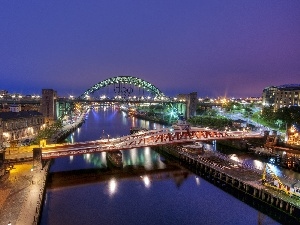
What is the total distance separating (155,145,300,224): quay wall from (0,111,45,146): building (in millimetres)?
20857

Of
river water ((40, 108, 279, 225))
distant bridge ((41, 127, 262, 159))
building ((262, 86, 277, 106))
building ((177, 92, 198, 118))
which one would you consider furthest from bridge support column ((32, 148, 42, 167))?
building ((262, 86, 277, 106))

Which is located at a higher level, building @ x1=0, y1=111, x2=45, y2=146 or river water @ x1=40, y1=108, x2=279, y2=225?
building @ x1=0, y1=111, x2=45, y2=146

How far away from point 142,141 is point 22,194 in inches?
652

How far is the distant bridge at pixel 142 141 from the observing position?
1173 inches

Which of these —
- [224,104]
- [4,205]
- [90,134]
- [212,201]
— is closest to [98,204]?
[4,205]

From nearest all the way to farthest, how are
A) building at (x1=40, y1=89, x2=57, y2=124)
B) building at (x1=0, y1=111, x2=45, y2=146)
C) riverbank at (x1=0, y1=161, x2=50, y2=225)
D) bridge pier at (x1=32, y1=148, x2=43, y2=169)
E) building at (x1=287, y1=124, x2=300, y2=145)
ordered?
A: riverbank at (x1=0, y1=161, x2=50, y2=225), bridge pier at (x1=32, y1=148, x2=43, y2=169), building at (x1=0, y1=111, x2=45, y2=146), building at (x1=287, y1=124, x2=300, y2=145), building at (x1=40, y1=89, x2=57, y2=124)

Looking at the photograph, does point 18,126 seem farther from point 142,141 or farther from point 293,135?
point 293,135

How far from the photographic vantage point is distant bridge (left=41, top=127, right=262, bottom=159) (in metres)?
29.8

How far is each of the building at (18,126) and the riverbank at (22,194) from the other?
1054 centimetres

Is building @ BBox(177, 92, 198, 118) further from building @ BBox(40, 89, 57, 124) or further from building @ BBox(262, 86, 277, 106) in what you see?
building @ BBox(40, 89, 57, 124)

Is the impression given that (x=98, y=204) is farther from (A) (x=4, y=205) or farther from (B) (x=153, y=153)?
(B) (x=153, y=153)

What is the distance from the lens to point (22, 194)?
19.9m

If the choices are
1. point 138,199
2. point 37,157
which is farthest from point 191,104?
point 138,199

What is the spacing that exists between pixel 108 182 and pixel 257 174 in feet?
42.1
